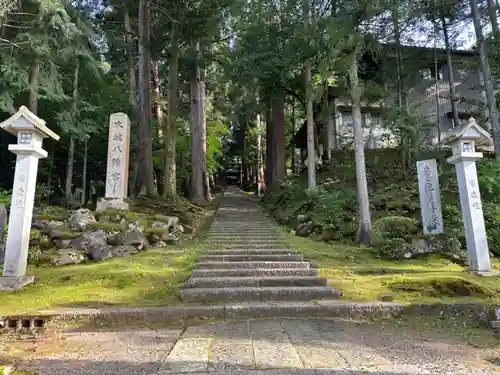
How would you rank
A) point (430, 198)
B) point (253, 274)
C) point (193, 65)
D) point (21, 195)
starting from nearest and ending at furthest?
point (21, 195), point (253, 274), point (430, 198), point (193, 65)

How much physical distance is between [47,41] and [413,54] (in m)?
17.8

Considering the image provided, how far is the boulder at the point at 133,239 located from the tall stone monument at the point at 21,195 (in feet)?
9.20

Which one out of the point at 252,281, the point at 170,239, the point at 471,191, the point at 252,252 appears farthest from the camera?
the point at 170,239

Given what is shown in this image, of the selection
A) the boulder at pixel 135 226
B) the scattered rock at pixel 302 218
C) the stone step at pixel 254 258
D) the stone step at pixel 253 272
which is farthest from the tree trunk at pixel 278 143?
the stone step at pixel 253 272

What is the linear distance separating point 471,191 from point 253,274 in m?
4.78

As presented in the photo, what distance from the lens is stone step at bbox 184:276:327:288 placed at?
640 cm

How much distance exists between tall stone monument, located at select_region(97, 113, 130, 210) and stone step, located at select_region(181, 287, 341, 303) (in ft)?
21.6

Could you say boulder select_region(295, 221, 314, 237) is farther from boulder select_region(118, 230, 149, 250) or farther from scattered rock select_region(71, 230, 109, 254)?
scattered rock select_region(71, 230, 109, 254)

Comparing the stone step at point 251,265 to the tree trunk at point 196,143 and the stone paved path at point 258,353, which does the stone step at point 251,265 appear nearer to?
the stone paved path at point 258,353

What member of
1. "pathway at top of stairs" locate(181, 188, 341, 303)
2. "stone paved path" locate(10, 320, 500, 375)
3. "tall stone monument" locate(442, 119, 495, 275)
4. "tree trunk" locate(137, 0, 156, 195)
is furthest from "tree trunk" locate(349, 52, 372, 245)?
"tree trunk" locate(137, 0, 156, 195)

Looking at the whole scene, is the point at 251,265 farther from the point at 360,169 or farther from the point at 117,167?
the point at 117,167

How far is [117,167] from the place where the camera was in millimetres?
11805

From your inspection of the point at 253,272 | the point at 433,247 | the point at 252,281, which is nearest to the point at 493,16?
the point at 433,247

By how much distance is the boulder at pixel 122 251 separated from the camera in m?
8.98
